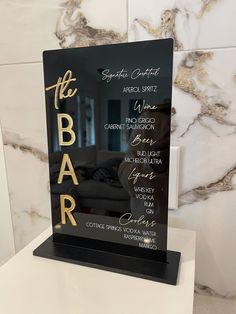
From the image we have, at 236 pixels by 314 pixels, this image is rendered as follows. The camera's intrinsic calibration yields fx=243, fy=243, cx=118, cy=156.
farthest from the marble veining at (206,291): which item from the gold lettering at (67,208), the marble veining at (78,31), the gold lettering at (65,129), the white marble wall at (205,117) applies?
the marble veining at (78,31)

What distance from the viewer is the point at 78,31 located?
1.81 ft

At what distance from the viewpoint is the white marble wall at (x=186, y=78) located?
479mm

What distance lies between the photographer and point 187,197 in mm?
551

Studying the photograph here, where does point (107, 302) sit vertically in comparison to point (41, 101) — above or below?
below

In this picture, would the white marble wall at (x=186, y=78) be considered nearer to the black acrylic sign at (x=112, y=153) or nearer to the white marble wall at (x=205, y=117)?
the white marble wall at (x=205, y=117)

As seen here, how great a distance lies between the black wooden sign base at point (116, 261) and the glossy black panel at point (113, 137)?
0.08 ft

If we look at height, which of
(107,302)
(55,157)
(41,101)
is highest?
(41,101)

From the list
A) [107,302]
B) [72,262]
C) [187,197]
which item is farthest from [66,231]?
[187,197]

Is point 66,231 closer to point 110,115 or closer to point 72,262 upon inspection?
point 72,262

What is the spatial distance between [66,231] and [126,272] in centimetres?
14

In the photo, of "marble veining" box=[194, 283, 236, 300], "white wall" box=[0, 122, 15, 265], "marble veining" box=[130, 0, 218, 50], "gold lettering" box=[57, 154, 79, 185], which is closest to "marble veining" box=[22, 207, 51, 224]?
"white wall" box=[0, 122, 15, 265]

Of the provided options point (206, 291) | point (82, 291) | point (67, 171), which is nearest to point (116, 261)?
point (82, 291)

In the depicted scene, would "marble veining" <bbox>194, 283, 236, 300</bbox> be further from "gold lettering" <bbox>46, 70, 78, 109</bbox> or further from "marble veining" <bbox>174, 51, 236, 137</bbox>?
"gold lettering" <bbox>46, 70, 78, 109</bbox>

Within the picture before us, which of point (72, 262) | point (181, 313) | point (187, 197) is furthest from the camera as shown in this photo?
point (187, 197)
